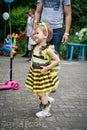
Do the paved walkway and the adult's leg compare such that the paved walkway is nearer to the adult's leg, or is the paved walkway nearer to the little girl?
the little girl

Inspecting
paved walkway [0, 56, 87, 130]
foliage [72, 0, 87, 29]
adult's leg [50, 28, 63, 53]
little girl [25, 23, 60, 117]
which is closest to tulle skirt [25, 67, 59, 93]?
little girl [25, 23, 60, 117]

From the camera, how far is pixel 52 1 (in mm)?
6082

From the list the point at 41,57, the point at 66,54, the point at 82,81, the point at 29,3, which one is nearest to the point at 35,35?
the point at 41,57

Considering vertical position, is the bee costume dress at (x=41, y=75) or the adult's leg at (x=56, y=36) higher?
the adult's leg at (x=56, y=36)

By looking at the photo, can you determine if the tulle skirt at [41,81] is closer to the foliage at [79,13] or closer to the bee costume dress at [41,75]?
the bee costume dress at [41,75]

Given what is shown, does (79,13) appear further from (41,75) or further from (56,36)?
(41,75)

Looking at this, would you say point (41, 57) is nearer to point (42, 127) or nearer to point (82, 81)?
point (42, 127)

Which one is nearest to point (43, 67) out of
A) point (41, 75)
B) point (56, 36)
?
point (41, 75)

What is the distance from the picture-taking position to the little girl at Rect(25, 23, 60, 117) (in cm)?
498

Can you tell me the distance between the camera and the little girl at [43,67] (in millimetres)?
4977

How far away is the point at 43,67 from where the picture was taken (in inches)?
196

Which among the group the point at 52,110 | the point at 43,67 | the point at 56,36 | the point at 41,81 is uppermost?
the point at 56,36

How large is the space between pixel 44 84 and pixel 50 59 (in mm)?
330

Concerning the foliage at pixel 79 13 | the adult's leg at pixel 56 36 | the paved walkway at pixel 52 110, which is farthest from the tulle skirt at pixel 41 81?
the foliage at pixel 79 13
